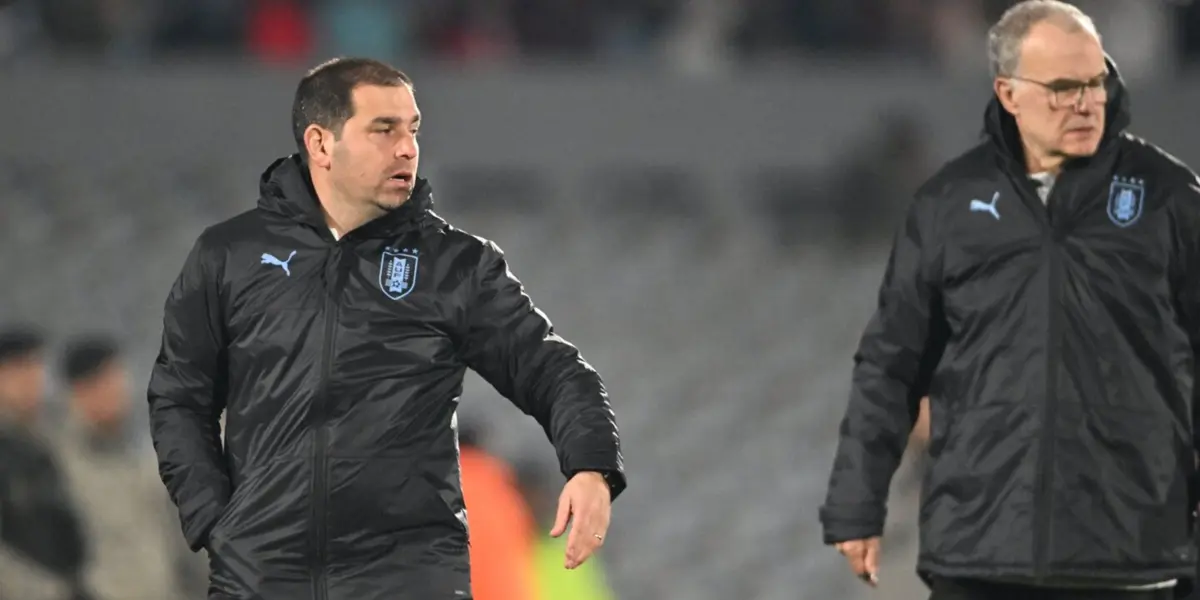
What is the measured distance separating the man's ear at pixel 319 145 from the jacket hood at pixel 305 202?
4 cm

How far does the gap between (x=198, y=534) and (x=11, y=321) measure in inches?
275

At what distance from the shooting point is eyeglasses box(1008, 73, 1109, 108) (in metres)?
4.60

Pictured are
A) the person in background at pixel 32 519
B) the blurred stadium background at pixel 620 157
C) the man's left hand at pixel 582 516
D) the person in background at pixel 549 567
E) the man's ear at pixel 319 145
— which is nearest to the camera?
the man's left hand at pixel 582 516

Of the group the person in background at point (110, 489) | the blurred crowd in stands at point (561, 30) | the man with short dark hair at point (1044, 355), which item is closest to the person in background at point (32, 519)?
the person in background at point (110, 489)

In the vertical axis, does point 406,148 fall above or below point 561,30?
below

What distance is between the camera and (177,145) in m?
11.5

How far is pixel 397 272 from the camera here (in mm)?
4379

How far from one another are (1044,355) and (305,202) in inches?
59.4

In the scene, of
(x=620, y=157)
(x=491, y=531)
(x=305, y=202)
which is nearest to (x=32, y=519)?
(x=491, y=531)

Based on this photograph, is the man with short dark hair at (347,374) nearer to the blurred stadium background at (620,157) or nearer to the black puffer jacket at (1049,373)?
the black puffer jacket at (1049,373)

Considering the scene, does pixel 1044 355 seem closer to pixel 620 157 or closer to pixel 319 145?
pixel 319 145

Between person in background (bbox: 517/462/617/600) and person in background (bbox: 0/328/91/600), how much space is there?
1485mm

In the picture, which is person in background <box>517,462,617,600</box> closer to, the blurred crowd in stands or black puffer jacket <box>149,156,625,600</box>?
black puffer jacket <box>149,156,625,600</box>

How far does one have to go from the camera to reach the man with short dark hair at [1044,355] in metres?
4.51
